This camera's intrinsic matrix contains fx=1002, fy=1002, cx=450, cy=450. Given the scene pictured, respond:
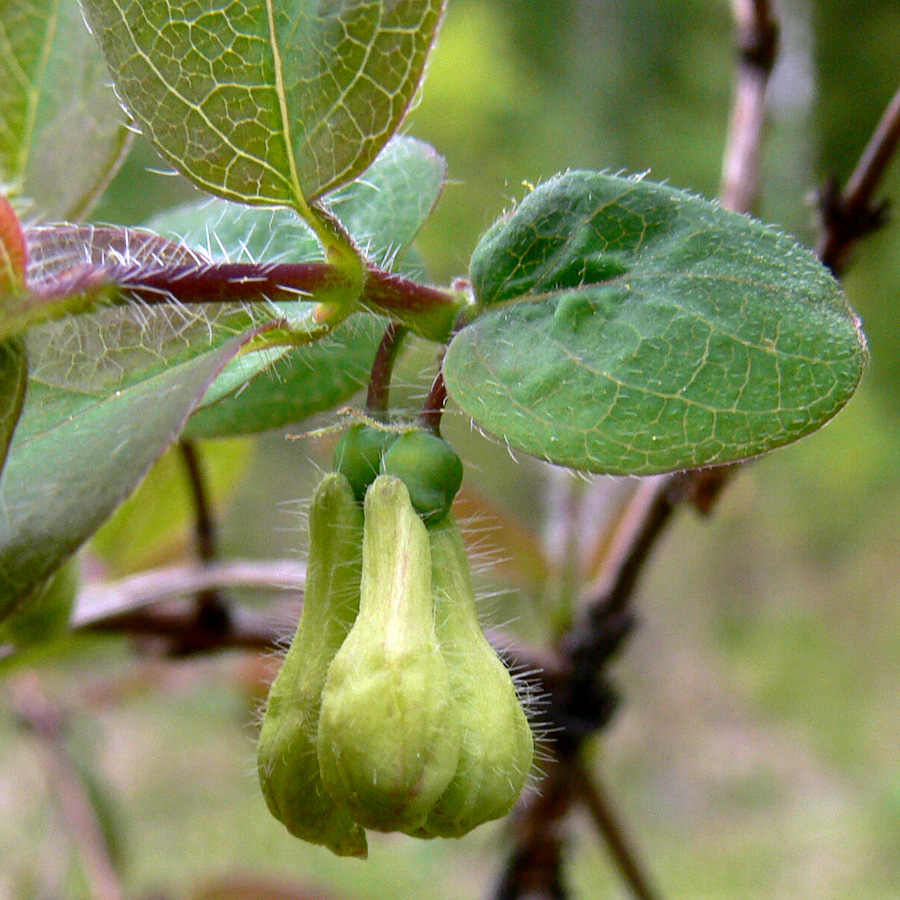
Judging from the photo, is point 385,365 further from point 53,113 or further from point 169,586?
point 169,586

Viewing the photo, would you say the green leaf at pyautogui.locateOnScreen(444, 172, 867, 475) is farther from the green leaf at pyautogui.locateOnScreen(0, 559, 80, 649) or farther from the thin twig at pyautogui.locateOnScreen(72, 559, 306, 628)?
the thin twig at pyautogui.locateOnScreen(72, 559, 306, 628)

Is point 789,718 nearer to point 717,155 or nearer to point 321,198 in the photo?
point 717,155

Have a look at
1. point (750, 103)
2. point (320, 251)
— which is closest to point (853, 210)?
point (750, 103)

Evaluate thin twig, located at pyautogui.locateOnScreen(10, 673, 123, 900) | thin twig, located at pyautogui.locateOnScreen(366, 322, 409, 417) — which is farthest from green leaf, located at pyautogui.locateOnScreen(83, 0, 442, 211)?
thin twig, located at pyautogui.locateOnScreen(10, 673, 123, 900)

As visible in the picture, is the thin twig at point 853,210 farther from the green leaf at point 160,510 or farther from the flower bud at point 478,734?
the green leaf at point 160,510

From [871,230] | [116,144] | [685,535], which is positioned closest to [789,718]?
[685,535]

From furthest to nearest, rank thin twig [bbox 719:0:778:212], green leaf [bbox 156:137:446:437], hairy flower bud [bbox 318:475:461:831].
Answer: thin twig [bbox 719:0:778:212] < green leaf [bbox 156:137:446:437] < hairy flower bud [bbox 318:475:461:831]

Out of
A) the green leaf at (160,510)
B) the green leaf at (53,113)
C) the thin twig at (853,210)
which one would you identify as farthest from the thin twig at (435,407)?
the green leaf at (160,510)
